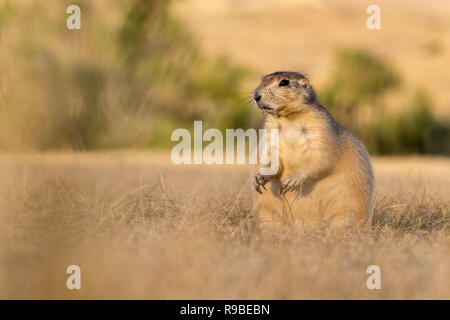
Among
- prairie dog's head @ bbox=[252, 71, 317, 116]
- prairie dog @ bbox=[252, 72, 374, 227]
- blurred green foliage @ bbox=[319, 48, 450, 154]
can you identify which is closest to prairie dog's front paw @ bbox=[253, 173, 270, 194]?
prairie dog @ bbox=[252, 72, 374, 227]

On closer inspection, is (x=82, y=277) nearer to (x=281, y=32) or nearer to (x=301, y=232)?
(x=301, y=232)

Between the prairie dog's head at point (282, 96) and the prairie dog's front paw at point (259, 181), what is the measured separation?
0.40 meters

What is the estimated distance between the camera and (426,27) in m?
34.9

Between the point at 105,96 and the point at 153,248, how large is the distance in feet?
2.87

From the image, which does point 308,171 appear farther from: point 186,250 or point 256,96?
point 186,250

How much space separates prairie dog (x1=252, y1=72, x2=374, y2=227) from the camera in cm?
307

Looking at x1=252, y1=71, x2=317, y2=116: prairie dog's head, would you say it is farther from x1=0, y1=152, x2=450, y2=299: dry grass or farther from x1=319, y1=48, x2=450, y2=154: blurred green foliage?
x1=319, y1=48, x2=450, y2=154: blurred green foliage

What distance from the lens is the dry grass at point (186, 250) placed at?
1951 mm

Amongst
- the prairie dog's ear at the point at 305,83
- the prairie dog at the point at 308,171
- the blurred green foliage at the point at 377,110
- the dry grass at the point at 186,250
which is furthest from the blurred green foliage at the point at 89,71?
the blurred green foliage at the point at 377,110

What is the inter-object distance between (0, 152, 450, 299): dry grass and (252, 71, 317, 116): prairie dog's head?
0.65 meters

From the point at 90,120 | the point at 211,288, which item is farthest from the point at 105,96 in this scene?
the point at 211,288

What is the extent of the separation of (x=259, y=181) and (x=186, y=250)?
3.03 feet

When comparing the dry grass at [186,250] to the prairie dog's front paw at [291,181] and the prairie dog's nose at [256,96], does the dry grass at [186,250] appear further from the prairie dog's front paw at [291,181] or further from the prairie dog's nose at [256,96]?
the prairie dog's nose at [256,96]

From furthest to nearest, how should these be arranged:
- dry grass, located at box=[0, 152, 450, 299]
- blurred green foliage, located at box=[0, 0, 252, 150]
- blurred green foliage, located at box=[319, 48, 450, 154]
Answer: blurred green foliage, located at box=[319, 48, 450, 154]
blurred green foliage, located at box=[0, 0, 252, 150]
dry grass, located at box=[0, 152, 450, 299]
